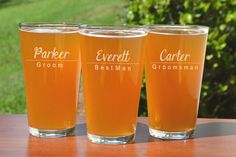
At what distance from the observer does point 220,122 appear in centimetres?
146

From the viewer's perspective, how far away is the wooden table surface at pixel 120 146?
1203 millimetres

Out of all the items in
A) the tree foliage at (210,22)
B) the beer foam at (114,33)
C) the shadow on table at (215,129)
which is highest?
the beer foam at (114,33)

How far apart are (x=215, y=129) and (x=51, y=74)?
1.28 ft

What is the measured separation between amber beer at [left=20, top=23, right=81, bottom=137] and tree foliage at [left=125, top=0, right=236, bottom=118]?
70.5 inches

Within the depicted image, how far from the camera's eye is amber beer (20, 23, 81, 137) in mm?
1263

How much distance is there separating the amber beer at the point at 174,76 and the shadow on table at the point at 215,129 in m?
0.06

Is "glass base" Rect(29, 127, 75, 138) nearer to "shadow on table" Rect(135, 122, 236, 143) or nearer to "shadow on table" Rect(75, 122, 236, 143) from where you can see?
"shadow on table" Rect(75, 122, 236, 143)

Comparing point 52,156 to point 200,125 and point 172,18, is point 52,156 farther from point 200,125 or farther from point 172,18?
point 172,18

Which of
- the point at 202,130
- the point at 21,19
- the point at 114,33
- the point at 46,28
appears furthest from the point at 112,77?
the point at 21,19

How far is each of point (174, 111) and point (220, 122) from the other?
22 centimetres

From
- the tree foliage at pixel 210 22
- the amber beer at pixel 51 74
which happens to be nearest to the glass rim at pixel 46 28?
the amber beer at pixel 51 74

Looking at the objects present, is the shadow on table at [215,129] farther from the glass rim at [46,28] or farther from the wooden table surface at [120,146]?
the glass rim at [46,28]

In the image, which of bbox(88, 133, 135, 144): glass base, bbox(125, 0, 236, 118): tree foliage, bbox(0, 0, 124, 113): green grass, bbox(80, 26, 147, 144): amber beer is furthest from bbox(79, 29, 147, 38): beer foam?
bbox(0, 0, 124, 113): green grass

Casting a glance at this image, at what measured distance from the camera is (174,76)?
4.15 ft
